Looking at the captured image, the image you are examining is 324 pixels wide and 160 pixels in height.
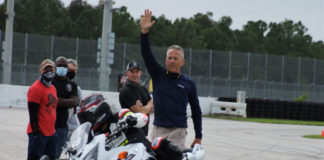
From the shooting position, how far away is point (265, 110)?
27.5 m

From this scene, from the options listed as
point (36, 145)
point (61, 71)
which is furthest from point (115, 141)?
point (61, 71)

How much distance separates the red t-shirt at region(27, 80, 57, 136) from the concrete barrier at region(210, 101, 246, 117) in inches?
815

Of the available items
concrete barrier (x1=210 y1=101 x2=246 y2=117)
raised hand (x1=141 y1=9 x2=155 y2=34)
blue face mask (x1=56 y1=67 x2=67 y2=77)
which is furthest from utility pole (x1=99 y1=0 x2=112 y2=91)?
raised hand (x1=141 y1=9 x2=155 y2=34)

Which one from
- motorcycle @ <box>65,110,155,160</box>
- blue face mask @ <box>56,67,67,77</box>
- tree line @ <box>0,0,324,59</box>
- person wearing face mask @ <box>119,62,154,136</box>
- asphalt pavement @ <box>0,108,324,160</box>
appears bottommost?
asphalt pavement @ <box>0,108,324,160</box>

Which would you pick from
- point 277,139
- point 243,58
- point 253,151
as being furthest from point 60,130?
point 243,58

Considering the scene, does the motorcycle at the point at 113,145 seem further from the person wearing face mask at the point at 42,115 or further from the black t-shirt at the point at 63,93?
the black t-shirt at the point at 63,93

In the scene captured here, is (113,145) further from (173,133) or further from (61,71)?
(61,71)

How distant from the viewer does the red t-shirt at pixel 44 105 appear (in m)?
6.02

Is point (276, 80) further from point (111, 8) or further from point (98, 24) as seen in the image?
point (98, 24)

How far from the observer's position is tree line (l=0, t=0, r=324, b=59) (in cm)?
5938

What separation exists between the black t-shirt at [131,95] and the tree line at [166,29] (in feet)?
171

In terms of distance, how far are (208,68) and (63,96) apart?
91.5 feet

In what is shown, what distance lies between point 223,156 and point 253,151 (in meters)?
1.62

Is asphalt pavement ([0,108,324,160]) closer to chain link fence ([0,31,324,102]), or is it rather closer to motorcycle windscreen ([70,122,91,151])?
motorcycle windscreen ([70,122,91,151])
